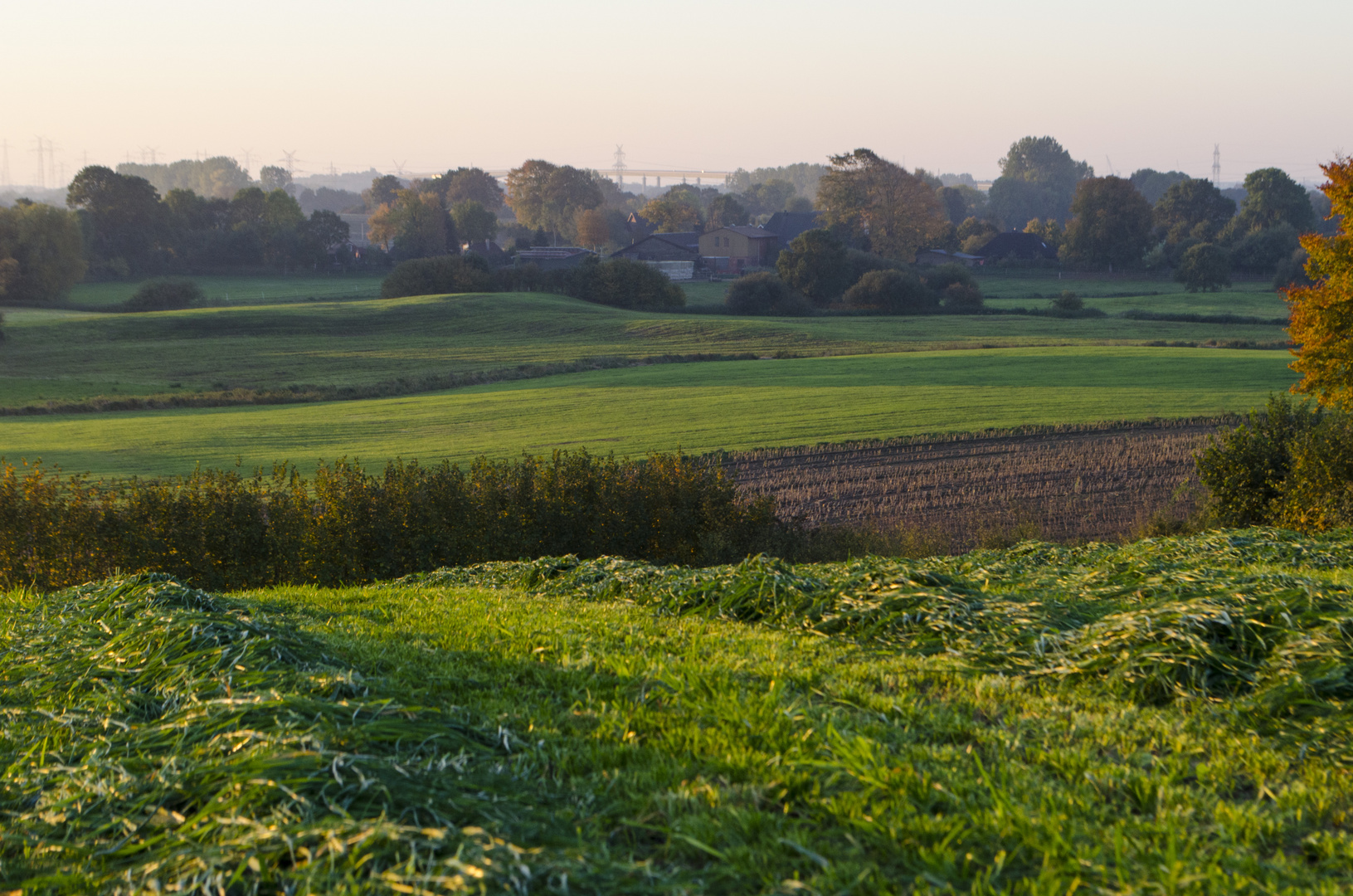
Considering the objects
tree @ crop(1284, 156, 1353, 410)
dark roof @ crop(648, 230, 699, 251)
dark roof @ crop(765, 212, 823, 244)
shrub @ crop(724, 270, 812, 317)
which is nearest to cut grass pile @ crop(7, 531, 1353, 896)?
tree @ crop(1284, 156, 1353, 410)

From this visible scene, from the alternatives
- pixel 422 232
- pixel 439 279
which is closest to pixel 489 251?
pixel 422 232

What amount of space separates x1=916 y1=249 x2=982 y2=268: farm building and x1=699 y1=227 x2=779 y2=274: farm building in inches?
735

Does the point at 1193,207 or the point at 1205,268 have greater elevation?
the point at 1193,207

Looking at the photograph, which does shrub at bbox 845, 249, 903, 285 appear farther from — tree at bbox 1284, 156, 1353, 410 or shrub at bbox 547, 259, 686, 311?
tree at bbox 1284, 156, 1353, 410

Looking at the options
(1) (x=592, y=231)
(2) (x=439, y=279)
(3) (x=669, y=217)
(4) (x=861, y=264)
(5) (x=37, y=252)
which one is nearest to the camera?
(5) (x=37, y=252)

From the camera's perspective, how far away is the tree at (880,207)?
114188mm

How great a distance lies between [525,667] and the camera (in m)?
5.82

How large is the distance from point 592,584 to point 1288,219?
131 meters

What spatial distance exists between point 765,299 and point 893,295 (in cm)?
1151

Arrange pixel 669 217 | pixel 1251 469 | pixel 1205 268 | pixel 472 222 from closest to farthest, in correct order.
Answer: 1. pixel 1251 469
2. pixel 1205 268
3. pixel 472 222
4. pixel 669 217

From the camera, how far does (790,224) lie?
14288cm

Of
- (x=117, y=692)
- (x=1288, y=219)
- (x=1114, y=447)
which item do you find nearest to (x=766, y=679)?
(x=117, y=692)

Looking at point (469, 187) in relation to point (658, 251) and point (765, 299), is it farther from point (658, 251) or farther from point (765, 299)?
point (765, 299)

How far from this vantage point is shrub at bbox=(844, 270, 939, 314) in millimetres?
82250
